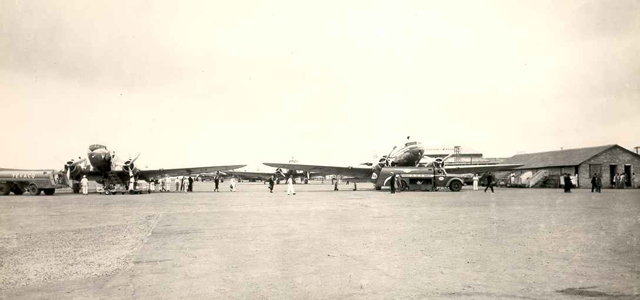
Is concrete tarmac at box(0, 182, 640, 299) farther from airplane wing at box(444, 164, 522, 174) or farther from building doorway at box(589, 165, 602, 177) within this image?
building doorway at box(589, 165, 602, 177)

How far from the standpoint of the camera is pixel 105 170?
39375mm

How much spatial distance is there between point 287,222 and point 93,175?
3272 centimetres

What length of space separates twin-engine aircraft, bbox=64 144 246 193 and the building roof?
3194 centimetres

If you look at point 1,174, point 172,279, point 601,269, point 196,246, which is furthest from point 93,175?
point 601,269

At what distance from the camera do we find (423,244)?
352 inches

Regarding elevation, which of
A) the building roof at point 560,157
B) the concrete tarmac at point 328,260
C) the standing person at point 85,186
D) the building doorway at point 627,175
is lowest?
the concrete tarmac at point 328,260

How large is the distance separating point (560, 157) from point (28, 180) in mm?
49411

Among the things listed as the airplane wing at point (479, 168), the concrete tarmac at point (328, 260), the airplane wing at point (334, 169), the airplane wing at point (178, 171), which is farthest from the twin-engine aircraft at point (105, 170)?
the concrete tarmac at point (328, 260)

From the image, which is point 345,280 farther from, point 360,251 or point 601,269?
point 601,269

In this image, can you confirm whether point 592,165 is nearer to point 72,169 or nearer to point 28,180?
point 72,169

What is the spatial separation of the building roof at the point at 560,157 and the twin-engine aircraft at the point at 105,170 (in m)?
31.9

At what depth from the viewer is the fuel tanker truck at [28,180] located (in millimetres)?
35906

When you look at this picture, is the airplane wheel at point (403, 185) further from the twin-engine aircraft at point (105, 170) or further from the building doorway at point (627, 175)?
the building doorway at point (627, 175)

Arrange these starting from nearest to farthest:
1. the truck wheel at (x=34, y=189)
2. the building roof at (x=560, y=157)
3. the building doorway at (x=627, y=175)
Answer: the truck wheel at (x=34, y=189)
the building doorway at (x=627, y=175)
the building roof at (x=560, y=157)
